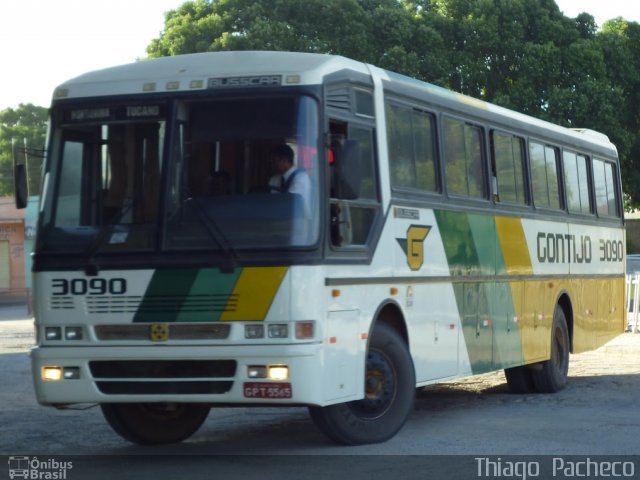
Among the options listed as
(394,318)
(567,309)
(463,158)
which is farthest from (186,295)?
(567,309)

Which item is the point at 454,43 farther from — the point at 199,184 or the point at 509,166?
the point at 199,184

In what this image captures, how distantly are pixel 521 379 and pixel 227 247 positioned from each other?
6.95 metres

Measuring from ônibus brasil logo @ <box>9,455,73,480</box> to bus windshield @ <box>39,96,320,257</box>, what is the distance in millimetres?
1596

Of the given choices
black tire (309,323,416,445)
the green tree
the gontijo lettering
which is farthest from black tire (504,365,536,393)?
the green tree

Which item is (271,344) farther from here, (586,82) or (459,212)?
(586,82)

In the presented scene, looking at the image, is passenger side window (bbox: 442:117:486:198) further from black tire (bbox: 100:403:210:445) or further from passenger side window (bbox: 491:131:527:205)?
black tire (bbox: 100:403:210:445)

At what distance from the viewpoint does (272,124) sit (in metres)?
10.1

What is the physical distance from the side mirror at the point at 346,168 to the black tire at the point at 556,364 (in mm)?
6234

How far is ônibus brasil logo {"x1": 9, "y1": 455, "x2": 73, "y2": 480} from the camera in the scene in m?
9.64

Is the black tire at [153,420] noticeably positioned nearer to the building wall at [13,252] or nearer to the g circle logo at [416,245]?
the g circle logo at [416,245]

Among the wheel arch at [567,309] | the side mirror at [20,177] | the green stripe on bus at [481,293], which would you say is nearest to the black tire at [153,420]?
the side mirror at [20,177]

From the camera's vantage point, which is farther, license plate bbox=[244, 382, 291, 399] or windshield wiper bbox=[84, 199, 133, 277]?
windshield wiper bbox=[84, 199, 133, 277]

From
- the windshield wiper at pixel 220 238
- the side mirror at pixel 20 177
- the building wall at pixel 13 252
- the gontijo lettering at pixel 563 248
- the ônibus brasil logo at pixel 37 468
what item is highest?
the building wall at pixel 13 252

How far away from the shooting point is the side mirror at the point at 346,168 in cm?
1027
